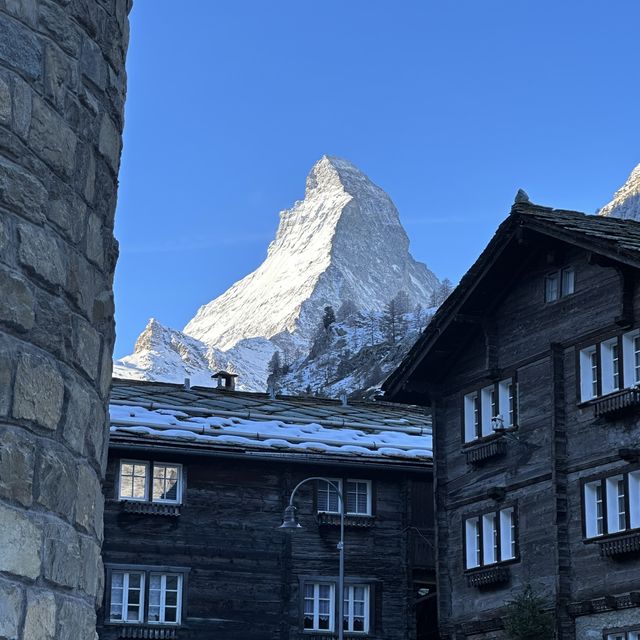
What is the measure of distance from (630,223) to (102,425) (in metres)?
27.3

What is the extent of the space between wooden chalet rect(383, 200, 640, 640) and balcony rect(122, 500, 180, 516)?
6.28 metres

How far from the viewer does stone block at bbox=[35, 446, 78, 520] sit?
21.8 feet

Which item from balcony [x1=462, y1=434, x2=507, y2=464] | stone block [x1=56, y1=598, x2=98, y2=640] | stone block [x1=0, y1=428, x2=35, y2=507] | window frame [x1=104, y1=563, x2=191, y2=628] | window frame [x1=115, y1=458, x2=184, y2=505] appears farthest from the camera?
window frame [x1=115, y1=458, x2=184, y2=505]

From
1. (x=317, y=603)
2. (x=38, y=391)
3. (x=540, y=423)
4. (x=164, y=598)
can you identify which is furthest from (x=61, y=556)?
(x=317, y=603)

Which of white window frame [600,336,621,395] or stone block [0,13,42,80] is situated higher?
white window frame [600,336,621,395]

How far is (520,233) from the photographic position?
3209cm

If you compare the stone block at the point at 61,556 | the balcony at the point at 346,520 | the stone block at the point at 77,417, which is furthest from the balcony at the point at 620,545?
the stone block at the point at 61,556

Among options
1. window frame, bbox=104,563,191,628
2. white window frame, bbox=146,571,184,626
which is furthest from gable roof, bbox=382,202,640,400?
white window frame, bbox=146,571,184,626

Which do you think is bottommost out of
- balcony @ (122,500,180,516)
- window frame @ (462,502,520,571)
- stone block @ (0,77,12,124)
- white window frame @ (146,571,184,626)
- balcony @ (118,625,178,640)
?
stone block @ (0,77,12,124)

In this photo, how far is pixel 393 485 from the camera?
4041 cm

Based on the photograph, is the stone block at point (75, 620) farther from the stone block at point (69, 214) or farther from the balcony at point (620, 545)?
the balcony at point (620, 545)

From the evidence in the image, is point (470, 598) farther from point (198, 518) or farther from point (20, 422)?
point (20, 422)

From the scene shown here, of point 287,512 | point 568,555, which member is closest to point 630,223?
point 568,555

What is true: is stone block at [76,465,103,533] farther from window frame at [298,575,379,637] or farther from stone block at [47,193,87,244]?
window frame at [298,575,379,637]
